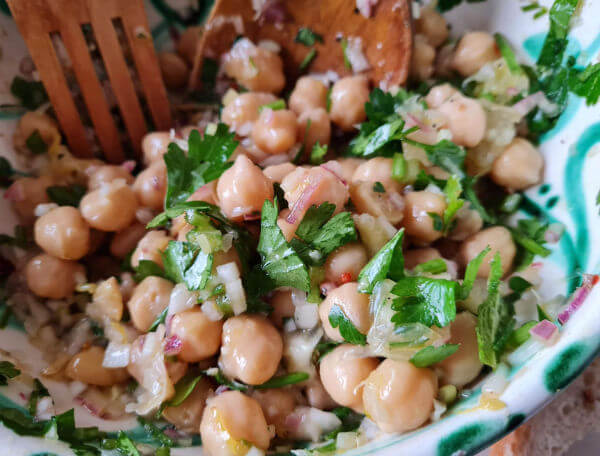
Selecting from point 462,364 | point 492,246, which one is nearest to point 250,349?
point 462,364

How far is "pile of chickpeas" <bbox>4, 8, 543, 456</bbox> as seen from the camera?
1140 mm

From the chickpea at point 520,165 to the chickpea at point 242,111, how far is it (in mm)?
742

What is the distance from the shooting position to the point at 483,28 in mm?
1756

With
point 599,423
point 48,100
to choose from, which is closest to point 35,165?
point 48,100

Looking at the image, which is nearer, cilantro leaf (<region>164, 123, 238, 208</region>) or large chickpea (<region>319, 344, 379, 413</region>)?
large chickpea (<region>319, 344, 379, 413</region>)

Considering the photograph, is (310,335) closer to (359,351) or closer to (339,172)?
(359,351)

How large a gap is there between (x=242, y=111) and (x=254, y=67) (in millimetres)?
207

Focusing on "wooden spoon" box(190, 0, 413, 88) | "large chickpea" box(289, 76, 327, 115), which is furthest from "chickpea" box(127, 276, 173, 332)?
"wooden spoon" box(190, 0, 413, 88)

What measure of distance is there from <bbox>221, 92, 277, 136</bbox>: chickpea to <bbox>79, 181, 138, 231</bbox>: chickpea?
374mm

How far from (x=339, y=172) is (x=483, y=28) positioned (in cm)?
85

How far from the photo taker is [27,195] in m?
1.49

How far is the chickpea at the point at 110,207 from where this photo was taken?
145cm

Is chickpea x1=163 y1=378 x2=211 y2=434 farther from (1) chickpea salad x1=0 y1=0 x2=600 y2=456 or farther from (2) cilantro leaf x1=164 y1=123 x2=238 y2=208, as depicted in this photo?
(2) cilantro leaf x1=164 y1=123 x2=238 y2=208

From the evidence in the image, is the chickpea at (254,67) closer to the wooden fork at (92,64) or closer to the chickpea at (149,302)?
the wooden fork at (92,64)
